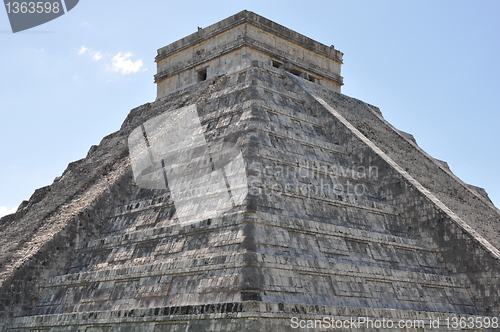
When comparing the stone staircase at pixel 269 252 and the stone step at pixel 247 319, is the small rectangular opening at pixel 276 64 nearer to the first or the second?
the stone staircase at pixel 269 252

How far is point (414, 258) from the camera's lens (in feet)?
41.2

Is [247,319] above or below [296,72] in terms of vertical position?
below

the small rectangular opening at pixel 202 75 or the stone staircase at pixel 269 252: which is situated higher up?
the small rectangular opening at pixel 202 75

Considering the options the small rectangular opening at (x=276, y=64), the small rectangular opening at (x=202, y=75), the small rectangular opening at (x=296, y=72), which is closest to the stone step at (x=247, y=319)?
the small rectangular opening at (x=202, y=75)

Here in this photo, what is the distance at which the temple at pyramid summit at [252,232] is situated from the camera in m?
9.99

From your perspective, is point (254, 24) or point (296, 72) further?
point (296, 72)

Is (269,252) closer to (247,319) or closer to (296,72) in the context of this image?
(247,319)

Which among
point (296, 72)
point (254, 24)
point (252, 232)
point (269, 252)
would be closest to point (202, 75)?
point (254, 24)

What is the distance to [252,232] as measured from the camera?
1011 centimetres

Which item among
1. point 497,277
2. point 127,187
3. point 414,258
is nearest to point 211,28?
point 127,187

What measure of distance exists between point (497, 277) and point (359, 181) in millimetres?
3709

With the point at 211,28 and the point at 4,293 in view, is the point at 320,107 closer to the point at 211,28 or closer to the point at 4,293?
the point at 211,28

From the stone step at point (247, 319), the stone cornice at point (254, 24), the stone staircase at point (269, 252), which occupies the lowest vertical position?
the stone step at point (247, 319)

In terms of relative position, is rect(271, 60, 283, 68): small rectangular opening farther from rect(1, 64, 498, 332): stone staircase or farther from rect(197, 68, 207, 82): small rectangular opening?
rect(1, 64, 498, 332): stone staircase
